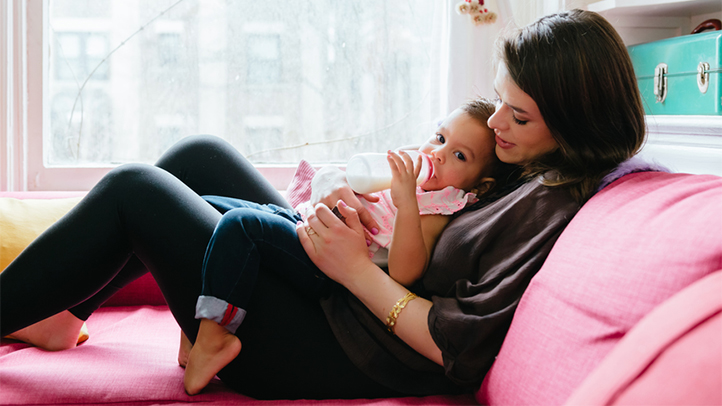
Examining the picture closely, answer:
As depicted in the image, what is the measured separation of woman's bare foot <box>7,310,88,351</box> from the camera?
117 cm

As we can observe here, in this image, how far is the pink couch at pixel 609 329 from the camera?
21.9 inches

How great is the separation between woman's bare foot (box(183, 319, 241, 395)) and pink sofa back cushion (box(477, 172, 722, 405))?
0.44 meters

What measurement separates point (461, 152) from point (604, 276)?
46 cm

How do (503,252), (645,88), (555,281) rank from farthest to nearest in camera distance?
(645,88)
(503,252)
(555,281)

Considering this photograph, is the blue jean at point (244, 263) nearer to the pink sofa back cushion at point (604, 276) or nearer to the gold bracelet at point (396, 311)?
the gold bracelet at point (396, 311)

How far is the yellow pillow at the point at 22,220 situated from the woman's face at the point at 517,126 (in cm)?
119

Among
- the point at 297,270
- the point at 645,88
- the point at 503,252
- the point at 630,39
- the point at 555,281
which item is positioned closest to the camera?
the point at 555,281

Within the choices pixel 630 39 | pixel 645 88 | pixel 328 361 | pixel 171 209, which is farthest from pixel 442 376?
pixel 630 39

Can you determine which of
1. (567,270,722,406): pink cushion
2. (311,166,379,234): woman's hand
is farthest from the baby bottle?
(567,270,722,406): pink cushion

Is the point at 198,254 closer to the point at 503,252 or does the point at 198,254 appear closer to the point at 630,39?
the point at 503,252

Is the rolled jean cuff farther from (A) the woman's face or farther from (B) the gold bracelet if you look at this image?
(A) the woman's face

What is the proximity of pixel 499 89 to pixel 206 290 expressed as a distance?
66cm

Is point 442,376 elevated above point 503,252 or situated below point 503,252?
below

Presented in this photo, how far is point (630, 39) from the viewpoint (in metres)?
1.68
